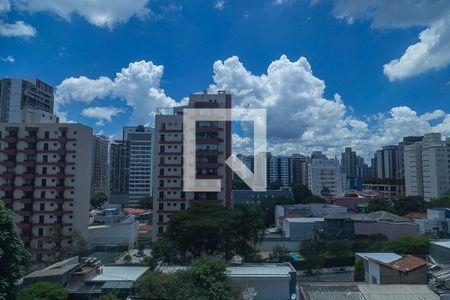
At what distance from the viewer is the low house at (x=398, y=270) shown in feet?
34.5

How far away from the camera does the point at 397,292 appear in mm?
8898

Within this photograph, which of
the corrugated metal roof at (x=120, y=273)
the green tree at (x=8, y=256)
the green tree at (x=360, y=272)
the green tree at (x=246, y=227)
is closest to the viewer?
the green tree at (x=8, y=256)

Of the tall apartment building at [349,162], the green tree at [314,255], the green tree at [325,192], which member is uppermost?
the tall apartment building at [349,162]

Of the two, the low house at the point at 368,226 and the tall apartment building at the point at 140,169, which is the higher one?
the tall apartment building at the point at 140,169

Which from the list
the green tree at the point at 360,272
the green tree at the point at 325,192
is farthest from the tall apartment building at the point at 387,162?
the green tree at the point at 360,272

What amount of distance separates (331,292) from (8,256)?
8.96 meters

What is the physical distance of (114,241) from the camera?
2459cm

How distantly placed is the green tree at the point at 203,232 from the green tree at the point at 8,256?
8126 millimetres

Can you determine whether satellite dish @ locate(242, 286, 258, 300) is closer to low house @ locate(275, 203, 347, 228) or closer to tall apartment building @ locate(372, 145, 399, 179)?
low house @ locate(275, 203, 347, 228)

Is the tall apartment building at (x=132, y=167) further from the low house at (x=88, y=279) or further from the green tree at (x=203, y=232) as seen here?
the low house at (x=88, y=279)

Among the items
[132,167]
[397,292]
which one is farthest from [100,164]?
[397,292]

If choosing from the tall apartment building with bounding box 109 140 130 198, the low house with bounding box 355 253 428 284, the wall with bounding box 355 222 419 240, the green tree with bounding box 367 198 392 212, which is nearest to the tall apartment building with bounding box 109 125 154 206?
the tall apartment building with bounding box 109 140 130 198

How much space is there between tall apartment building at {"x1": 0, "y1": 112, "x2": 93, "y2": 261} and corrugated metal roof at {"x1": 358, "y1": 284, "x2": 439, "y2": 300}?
18.2 meters

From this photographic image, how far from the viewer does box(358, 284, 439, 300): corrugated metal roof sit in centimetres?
854
